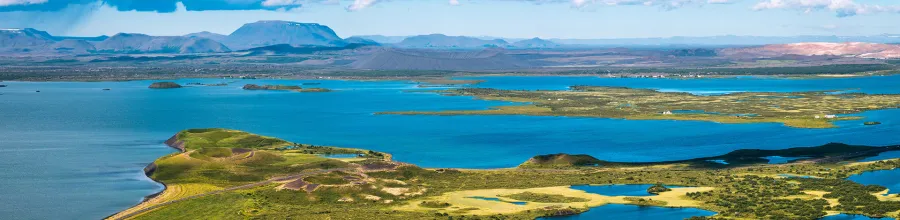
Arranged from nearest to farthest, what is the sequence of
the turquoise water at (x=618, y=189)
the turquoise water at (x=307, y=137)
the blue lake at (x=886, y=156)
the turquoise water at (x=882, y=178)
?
1. the turquoise water at (x=618, y=189)
2. the turquoise water at (x=882, y=178)
3. the turquoise water at (x=307, y=137)
4. the blue lake at (x=886, y=156)

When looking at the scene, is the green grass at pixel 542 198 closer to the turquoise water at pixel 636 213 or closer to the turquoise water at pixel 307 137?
the turquoise water at pixel 636 213

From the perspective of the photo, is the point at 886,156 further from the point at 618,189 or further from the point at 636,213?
the point at 636,213

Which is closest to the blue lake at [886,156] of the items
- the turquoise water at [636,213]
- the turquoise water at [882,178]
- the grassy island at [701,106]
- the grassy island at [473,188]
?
the grassy island at [473,188]

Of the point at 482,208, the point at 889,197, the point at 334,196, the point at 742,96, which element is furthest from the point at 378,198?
the point at 742,96

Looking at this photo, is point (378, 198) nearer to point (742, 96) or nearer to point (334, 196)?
point (334, 196)

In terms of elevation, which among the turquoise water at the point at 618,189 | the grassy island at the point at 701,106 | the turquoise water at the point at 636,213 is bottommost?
the grassy island at the point at 701,106

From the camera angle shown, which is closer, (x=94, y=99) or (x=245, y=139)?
(x=245, y=139)
